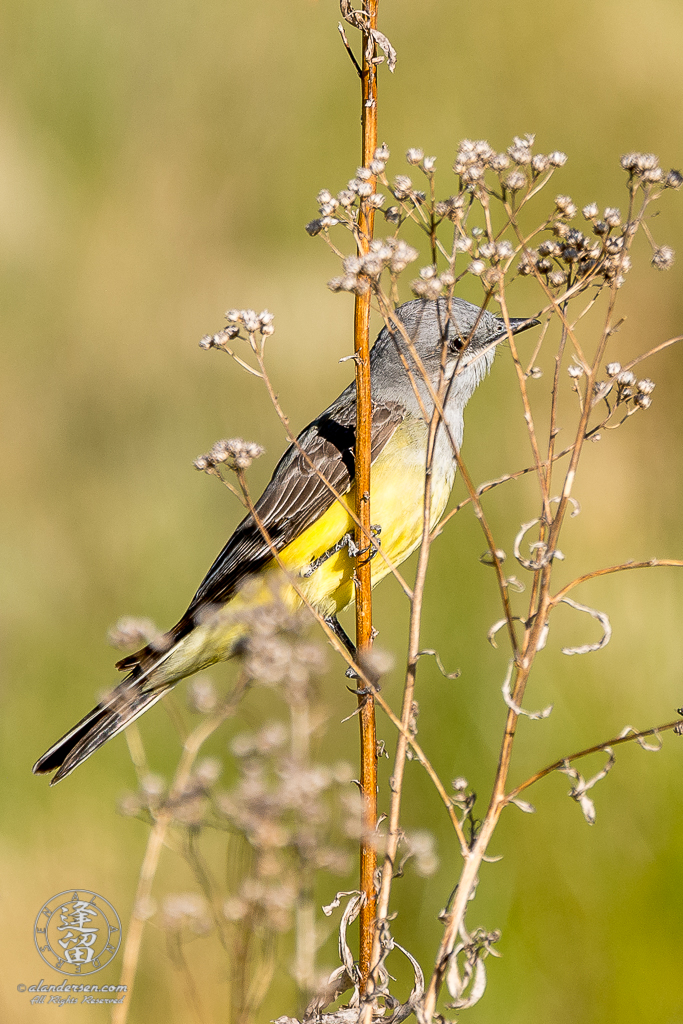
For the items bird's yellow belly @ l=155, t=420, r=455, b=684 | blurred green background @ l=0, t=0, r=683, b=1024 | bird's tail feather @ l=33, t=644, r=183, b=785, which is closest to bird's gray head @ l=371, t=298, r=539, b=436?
bird's yellow belly @ l=155, t=420, r=455, b=684

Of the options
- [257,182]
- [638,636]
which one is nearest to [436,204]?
[638,636]

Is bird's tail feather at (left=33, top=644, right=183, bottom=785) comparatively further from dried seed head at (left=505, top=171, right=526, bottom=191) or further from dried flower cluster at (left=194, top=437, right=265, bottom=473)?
dried seed head at (left=505, top=171, right=526, bottom=191)

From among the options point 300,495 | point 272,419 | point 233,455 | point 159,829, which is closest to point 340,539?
point 300,495

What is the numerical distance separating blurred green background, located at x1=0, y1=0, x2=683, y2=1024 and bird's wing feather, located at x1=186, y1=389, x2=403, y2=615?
733 mm

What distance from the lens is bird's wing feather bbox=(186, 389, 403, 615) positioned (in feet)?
12.9

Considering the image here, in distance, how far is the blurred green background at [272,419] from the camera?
3848 mm

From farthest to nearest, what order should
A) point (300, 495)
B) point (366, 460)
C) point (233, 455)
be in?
point (300, 495) → point (366, 460) → point (233, 455)

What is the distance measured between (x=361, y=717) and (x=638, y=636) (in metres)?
2.70

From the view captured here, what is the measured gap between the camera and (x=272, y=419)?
5.73m

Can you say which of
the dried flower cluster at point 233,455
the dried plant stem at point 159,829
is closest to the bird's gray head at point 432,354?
the dried flower cluster at point 233,455

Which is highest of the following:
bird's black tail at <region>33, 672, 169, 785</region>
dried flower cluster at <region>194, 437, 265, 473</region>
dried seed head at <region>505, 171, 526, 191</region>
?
dried seed head at <region>505, 171, 526, 191</region>

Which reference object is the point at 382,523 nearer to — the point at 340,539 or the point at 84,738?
the point at 340,539

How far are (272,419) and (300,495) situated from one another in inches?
70.4

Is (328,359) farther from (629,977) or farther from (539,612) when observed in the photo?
(539,612)
